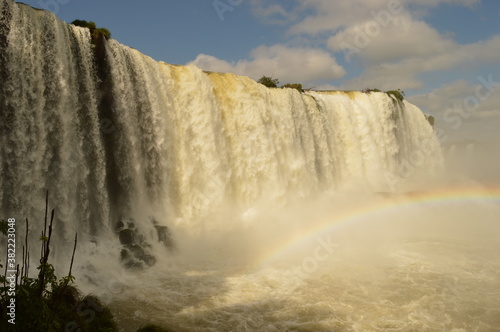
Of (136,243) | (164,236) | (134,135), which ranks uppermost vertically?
(134,135)

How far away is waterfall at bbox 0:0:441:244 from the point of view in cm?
1174

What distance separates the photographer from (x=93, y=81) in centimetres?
1412

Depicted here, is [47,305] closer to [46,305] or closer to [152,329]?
[46,305]

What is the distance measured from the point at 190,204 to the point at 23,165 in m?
7.25

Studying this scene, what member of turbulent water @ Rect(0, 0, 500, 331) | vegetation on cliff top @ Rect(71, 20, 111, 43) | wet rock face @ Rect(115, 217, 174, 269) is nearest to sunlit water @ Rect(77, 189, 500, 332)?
turbulent water @ Rect(0, 0, 500, 331)

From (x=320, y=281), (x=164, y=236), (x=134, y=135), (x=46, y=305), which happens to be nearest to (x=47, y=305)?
(x=46, y=305)

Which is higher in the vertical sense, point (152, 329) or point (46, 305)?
point (46, 305)

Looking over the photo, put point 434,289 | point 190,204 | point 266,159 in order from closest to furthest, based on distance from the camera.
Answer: point 434,289 → point 190,204 → point 266,159

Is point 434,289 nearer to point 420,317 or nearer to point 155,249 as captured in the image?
point 420,317

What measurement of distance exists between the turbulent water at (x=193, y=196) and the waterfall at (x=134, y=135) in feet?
0.18

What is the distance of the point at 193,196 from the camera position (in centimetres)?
1756

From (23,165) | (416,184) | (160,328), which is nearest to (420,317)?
(160,328)

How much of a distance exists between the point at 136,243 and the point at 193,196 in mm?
4208

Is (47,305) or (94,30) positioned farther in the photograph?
(94,30)
